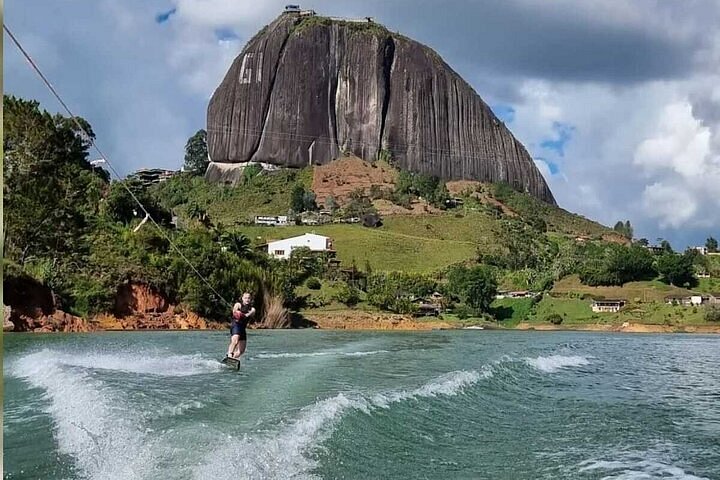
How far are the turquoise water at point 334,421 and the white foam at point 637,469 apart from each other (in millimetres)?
46

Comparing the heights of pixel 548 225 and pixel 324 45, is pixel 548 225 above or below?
below

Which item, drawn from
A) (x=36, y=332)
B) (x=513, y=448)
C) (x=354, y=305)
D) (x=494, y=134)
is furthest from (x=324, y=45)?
(x=513, y=448)

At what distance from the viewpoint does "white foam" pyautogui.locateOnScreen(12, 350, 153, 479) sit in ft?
29.0

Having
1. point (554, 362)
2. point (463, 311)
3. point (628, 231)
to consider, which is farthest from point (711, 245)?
point (554, 362)

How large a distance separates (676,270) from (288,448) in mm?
88550

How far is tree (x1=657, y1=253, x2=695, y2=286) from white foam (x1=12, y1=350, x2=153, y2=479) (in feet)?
282

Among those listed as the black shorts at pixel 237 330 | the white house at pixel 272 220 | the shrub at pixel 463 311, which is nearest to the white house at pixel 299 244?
the white house at pixel 272 220

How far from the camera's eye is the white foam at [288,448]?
908 cm

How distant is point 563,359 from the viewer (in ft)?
107

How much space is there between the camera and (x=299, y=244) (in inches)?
3634

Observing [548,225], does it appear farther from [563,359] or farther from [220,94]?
[563,359]

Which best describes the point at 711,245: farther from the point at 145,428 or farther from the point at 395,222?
the point at 145,428

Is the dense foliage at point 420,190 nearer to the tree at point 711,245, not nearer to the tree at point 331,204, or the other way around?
the tree at point 331,204

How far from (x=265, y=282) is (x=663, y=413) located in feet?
153
